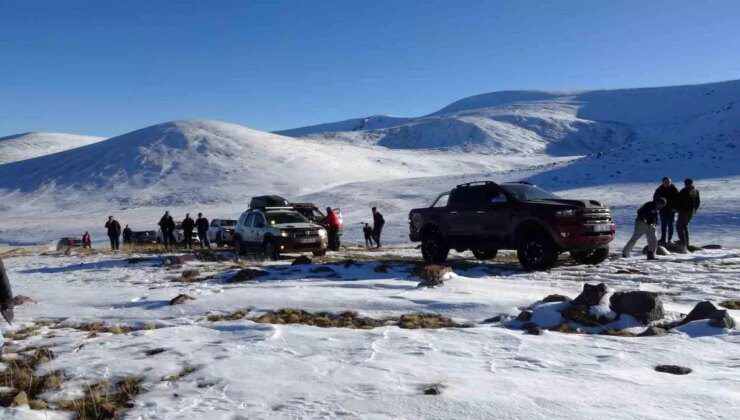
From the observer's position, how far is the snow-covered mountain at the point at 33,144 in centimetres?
15000

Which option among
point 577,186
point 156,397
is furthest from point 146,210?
point 156,397

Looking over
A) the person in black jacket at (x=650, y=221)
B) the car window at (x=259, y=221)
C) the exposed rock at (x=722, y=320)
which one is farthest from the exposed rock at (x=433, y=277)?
the car window at (x=259, y=221)

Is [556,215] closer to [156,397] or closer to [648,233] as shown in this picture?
[648,233]

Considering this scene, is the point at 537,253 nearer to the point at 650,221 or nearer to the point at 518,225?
the point at 518,225

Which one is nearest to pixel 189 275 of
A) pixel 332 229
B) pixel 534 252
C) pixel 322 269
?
pixel 322 269

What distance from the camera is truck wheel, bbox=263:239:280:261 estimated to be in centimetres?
1686

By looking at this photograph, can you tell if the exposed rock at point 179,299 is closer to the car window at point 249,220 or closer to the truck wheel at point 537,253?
the truck wheel at point 537,253

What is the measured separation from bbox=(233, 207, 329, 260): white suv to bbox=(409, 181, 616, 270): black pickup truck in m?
3.60

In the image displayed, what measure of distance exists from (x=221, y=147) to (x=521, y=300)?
3360 inches

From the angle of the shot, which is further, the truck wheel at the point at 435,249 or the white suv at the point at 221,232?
the white suv at the point at 221,232

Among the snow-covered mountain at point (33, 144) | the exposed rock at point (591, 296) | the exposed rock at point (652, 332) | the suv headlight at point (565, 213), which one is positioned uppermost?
the snow-covered mountain at point (33, 144)

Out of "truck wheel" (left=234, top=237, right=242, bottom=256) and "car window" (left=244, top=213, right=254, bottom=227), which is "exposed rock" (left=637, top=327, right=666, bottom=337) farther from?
"truck wheel" (left=234, top=237, right=242, bottom=256)

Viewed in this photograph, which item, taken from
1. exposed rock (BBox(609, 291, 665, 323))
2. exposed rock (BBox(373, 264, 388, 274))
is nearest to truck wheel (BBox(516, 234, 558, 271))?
exposed rock (BBox(373, 264, 388, 274))

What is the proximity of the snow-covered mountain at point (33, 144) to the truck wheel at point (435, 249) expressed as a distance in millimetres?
151449
